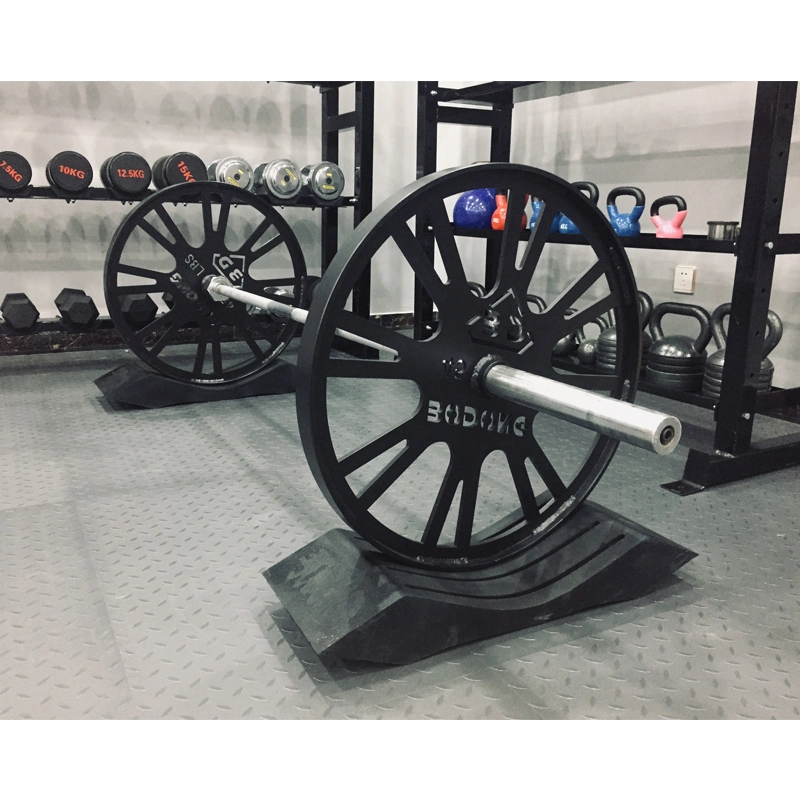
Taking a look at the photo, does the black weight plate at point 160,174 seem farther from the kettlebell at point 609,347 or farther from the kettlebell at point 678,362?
the kettlebell at point 678,362

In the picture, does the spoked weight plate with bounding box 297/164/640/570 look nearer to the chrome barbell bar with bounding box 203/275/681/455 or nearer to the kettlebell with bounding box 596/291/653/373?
the chrome barbell bar with bounding box 203/275/681/455

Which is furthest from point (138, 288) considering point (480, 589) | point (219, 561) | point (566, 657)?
point (566, 657)

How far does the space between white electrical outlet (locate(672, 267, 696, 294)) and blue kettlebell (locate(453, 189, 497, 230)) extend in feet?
2.60

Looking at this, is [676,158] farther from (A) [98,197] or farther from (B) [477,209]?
(A) [98,197]

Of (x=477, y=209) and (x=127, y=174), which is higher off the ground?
(x=127, y=174)

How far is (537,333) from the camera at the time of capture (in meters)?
1.28

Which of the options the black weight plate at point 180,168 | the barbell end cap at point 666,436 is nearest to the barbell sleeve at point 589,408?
the barbell end cap at point 666,436

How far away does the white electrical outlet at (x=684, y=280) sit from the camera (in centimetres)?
286

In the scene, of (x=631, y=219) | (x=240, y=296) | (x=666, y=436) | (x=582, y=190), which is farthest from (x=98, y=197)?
(x=666, y=436)

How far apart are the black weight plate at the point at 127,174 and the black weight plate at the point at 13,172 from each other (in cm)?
30

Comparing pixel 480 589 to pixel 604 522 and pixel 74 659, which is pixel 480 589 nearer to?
pixel 604 522

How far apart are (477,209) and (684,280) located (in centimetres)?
88

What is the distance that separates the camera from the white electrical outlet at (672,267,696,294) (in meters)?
2.86

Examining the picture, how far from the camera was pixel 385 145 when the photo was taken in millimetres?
3949
